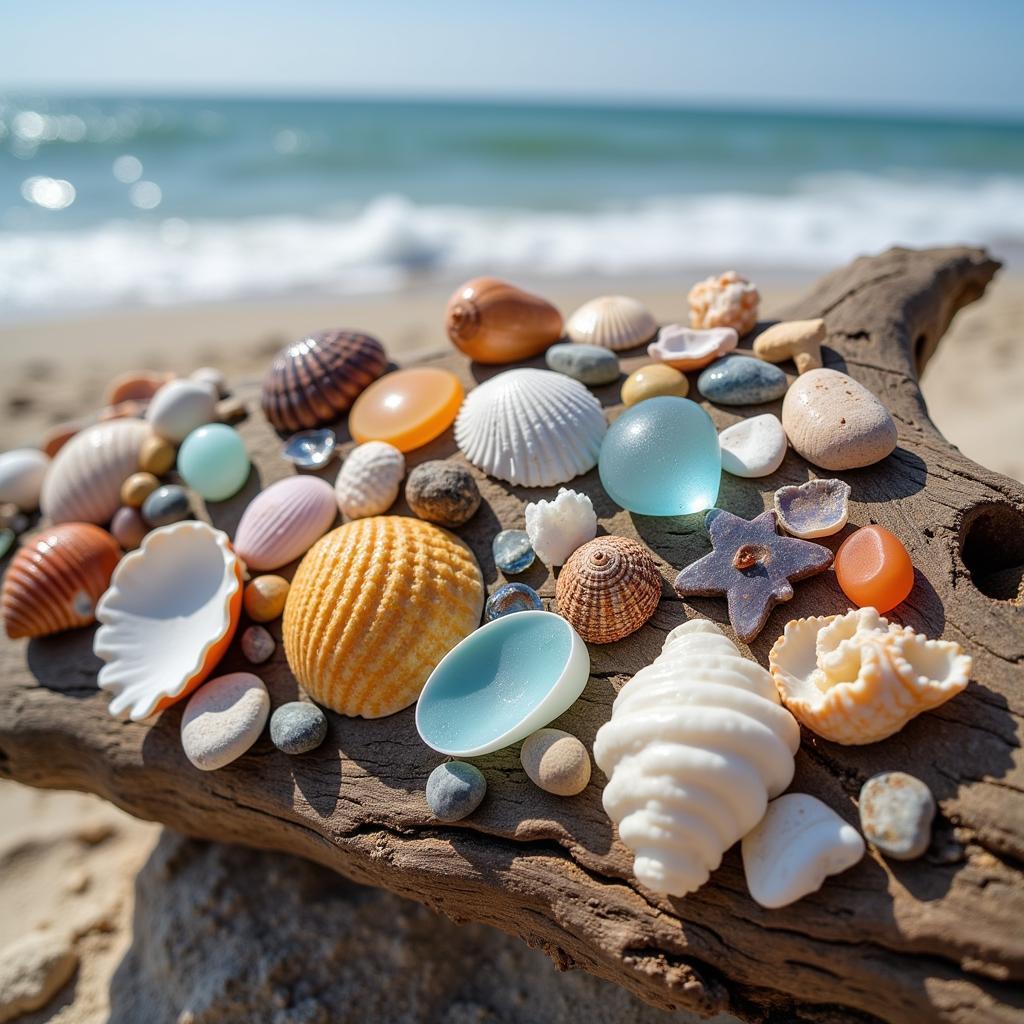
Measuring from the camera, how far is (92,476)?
312 cm

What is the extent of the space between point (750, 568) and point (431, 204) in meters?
11.8

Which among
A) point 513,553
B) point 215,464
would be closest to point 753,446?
point 513,553

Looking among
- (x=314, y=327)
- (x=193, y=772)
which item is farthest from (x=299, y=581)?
(x=314, y=327)

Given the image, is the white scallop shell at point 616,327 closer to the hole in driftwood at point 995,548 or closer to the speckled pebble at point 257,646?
the hole in driftwood at point 995,548

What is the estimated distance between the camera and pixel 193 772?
7.97ft

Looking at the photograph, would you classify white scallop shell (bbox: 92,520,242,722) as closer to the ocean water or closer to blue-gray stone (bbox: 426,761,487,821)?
blue-gray stone (bbox: 426,761,487,821)

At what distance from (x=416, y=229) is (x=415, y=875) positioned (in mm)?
10091

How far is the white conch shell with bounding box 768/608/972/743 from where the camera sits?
1634 mm

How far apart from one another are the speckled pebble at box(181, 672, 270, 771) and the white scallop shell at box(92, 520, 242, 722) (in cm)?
8

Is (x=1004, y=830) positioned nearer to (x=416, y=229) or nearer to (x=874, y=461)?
(x=874, y=461)

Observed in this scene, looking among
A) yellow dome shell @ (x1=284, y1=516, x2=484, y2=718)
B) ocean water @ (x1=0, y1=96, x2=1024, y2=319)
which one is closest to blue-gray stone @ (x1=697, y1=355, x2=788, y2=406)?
yellow dome shell @ (x1=284, y1=516, x2=484, y2=718)

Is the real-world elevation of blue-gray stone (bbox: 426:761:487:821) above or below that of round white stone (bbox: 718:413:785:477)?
below

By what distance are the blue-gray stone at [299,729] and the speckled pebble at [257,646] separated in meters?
0.28

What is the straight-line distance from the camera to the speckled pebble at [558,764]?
1.86 meters
